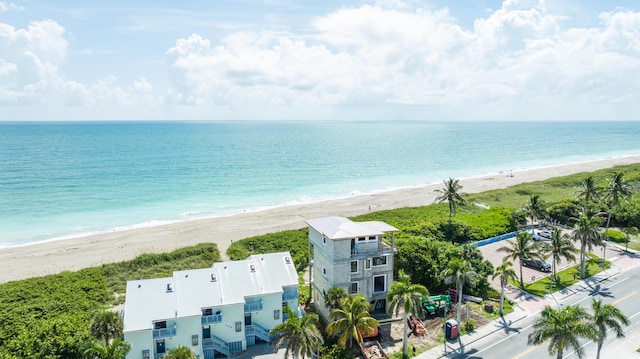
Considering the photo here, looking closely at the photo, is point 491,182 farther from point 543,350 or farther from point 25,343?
point 25,343

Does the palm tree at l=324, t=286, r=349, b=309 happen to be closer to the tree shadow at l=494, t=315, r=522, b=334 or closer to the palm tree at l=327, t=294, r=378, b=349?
the palm tree at l=327, t=294, r=378, b=349

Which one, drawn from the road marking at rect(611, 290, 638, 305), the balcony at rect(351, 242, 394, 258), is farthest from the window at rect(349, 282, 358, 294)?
the road marking at rect(611, 290, 638, 305)

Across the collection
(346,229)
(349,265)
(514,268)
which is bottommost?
(514,268)

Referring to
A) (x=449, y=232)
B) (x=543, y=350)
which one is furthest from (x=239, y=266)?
(x=449, y=232)

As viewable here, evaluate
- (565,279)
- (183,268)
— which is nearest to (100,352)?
(183,268)

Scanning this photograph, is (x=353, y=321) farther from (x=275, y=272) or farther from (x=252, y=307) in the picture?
(x=275, y=272)

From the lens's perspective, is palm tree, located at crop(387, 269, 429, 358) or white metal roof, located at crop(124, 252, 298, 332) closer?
palm tree, located at crop(387, 269, 429, 358)
